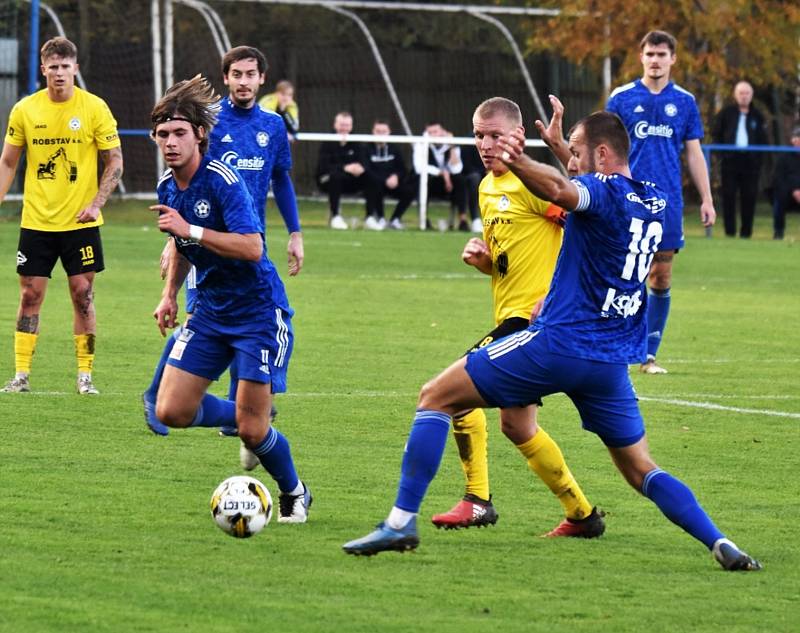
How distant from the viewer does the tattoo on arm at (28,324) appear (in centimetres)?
1063

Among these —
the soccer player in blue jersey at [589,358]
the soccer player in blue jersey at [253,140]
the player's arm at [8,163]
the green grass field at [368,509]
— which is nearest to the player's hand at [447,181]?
the green grass field at [368,509]

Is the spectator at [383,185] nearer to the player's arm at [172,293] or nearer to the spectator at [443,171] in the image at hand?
the spectator at [443,171]

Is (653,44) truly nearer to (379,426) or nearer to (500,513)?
(379,426)

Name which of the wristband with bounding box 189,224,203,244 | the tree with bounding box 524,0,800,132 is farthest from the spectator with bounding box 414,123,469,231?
the wristband with bounding box 189,224,203,244

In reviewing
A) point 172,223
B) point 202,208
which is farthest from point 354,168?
point 172,223

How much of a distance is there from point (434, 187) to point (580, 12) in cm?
525

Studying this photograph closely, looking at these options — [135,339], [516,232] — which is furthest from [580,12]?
[516,232]

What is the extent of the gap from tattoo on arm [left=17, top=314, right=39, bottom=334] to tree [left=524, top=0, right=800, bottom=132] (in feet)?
67.8

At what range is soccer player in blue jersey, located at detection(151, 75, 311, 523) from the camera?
6.80 m

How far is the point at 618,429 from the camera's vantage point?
6285mm

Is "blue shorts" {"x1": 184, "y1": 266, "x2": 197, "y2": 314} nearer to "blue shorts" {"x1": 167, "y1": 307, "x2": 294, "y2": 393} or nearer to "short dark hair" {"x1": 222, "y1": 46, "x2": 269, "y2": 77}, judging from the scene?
"blue shorts" {"x1": 167, "y1": 307, "x2": 294, "y2": 393}

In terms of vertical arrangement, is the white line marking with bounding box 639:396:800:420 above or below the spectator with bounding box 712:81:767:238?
above

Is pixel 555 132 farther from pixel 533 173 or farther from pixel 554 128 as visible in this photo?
pixel 533 173

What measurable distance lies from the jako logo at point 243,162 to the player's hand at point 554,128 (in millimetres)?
3156
